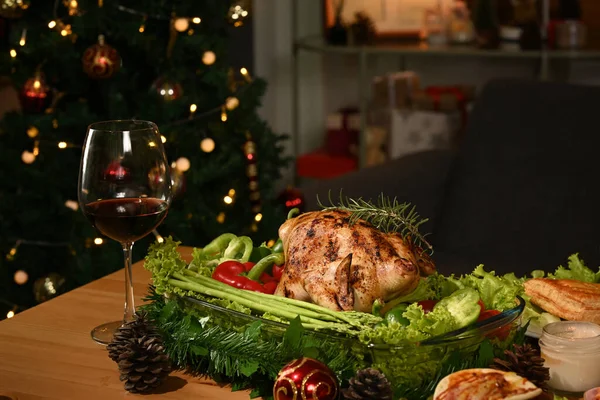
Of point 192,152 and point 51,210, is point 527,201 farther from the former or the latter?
point 51,210

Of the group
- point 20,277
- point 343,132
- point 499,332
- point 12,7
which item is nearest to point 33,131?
point 12,7

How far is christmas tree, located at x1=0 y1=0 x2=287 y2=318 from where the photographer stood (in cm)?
278

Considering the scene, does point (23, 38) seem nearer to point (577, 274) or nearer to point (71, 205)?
point (71, 205)

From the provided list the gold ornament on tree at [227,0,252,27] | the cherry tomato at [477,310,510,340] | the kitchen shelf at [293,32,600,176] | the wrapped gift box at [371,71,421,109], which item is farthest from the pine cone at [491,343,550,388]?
the wrapped gift box at [371,71,421,109]

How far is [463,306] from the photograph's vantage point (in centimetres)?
109

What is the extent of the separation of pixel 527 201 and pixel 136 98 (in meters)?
1.20

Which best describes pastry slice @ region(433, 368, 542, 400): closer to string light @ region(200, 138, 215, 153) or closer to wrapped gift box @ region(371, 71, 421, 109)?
string light @ region(200, 138, 215, 153)

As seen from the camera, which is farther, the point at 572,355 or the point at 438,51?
the point at 438,51

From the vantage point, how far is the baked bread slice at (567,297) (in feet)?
4.06

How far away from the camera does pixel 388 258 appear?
43.9 inches

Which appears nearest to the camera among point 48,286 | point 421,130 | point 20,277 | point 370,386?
point 370,386

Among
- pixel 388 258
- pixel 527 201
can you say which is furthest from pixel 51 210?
pixel 388 258

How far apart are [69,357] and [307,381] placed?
1.32 ft

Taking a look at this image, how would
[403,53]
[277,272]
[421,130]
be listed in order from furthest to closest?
[421,130]
[403,53]
[277,272]
